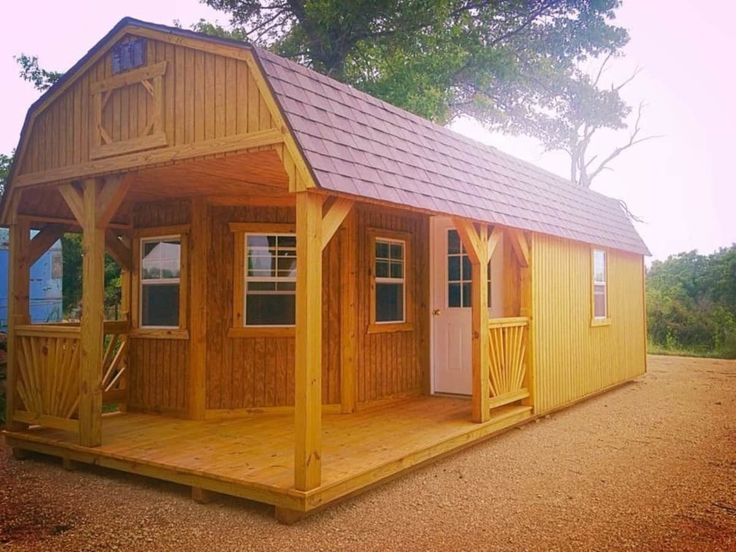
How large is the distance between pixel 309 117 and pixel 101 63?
239 centimetres

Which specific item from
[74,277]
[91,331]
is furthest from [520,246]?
[74,277]

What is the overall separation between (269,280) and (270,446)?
213cm

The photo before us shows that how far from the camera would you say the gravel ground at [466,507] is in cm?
398

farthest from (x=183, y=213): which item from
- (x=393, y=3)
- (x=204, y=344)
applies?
(x=393, y=3)

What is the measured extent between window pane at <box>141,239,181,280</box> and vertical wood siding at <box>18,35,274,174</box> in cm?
163

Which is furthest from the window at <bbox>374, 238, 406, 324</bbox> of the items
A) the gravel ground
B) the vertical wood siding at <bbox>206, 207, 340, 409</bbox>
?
the gravel ground

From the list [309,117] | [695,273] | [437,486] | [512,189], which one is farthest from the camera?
[695,273]

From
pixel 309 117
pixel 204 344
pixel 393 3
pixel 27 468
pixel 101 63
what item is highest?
pixel 393 3

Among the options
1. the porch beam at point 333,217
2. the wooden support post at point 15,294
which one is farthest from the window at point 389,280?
the wooden support post at point 15,294

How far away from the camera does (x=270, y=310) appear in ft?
23.2

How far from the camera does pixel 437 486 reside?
5.15 metres

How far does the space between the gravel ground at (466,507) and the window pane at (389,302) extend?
2026 millimetres

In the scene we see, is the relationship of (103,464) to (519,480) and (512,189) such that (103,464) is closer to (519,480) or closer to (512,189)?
(519,480)

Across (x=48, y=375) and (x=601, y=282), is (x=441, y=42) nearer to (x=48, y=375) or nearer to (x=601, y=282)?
(x=601, y=282)
